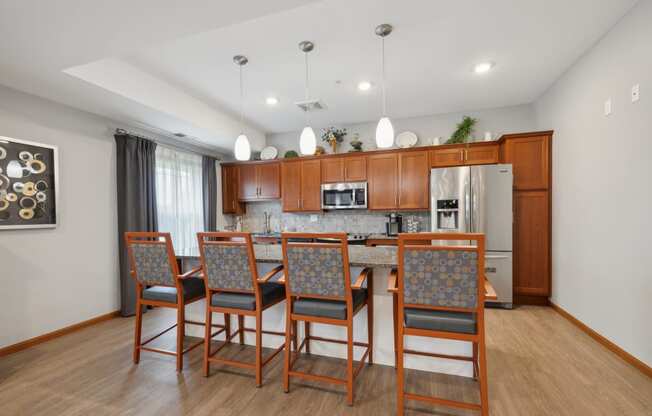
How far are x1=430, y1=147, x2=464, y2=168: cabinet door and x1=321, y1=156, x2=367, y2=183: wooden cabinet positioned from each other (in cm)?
103

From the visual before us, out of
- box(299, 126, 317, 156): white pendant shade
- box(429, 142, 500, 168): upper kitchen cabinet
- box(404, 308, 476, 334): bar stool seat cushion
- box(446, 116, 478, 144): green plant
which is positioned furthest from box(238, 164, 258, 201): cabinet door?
box(404, 308, 476, 334): bar stool seat cushion

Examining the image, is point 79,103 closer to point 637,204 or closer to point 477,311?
point 477,311

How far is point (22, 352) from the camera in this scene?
104 inches

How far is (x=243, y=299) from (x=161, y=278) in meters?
0.73

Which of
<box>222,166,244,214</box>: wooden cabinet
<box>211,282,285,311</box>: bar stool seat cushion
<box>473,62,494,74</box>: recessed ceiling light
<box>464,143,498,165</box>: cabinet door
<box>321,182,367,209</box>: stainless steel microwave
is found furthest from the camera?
<box>222,166,244,214</box>: wooden cabinet

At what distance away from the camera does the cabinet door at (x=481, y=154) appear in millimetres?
4098

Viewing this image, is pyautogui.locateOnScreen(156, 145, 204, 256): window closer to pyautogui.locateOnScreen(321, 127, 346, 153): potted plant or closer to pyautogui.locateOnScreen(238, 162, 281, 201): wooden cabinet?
pyautogui.locateOnScreen(238, 162, 281, 201): wooden cabinet

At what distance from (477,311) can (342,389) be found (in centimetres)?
105

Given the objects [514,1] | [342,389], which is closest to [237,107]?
[514,1]

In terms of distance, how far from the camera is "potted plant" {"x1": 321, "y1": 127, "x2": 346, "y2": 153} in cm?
496

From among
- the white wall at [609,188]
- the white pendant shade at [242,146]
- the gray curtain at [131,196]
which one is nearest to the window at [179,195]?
the gray curtain at [131,196]

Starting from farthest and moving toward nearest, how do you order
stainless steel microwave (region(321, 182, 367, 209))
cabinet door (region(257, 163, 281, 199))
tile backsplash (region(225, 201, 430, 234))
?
1. cabinet door (region(257, 163, 281, 199))
2. tile backsplash (region(225, 201, 430, 234))
3. stainless steel microwave (region(321, 182, 367, 209))

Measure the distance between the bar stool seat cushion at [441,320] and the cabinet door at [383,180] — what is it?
295 centimetres

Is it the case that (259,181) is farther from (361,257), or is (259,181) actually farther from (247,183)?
(361,257)
